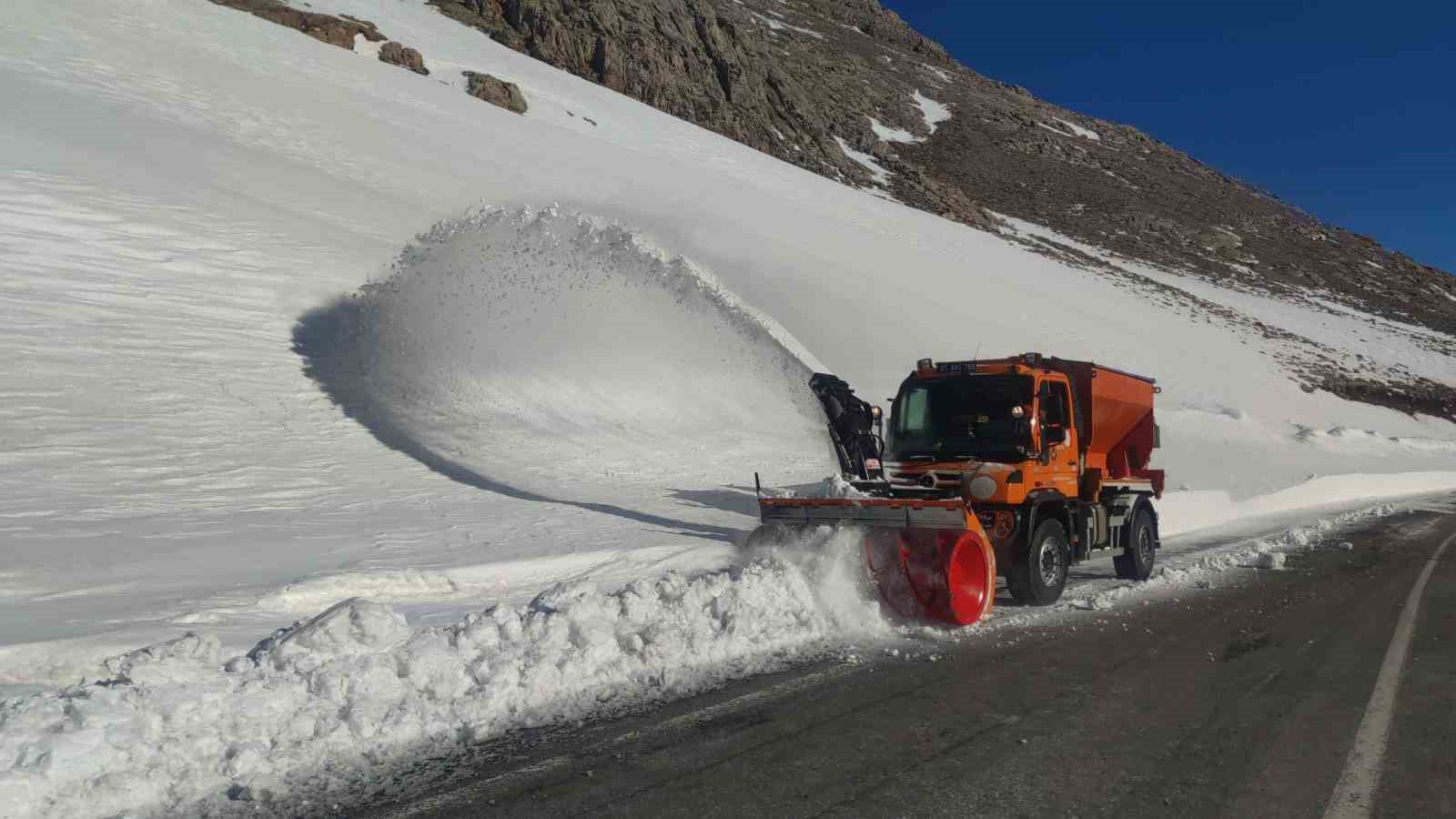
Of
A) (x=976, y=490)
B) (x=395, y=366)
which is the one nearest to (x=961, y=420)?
(x=976, y=490)

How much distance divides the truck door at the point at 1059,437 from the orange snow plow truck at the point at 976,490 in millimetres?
16

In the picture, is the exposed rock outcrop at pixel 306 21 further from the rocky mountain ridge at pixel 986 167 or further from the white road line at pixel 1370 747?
the white road line at pixel 1370 747

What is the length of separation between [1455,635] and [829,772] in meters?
6.20

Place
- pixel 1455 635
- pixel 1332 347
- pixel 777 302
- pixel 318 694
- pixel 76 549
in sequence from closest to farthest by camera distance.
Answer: pixel 318 694, pixel 1455 635, pixel 76 549, pixel 777 302, pixel 1332 347

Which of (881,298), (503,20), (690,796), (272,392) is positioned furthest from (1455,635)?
(503,20)

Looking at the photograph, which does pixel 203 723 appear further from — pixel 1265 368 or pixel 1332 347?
pixel 1332 347

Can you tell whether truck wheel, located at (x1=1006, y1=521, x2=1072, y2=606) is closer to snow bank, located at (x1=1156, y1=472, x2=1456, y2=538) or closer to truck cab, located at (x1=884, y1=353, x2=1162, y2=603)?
truck cab, located at (x1=884, y1=353, x2=1162, y2=603)

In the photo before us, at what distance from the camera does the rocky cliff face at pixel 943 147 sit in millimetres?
56688

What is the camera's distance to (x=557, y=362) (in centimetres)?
1559

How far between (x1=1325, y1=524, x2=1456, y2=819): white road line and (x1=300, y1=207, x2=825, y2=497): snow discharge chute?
8.84 meters

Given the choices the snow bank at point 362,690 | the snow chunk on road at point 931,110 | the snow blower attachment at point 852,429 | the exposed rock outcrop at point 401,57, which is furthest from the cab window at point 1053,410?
the snow chunk on road at point 931,110

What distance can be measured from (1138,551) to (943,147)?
2544 inches

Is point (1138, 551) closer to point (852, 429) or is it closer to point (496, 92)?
point (852, 429)

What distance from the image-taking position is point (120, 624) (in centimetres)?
622
